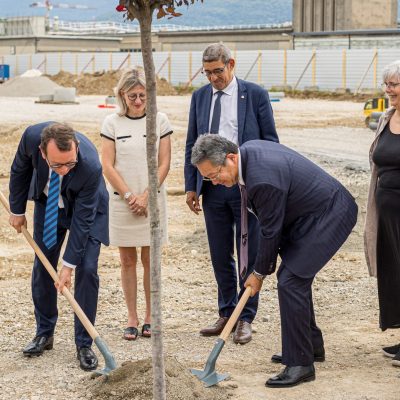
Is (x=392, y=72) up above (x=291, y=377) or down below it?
above

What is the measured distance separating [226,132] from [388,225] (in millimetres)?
1309

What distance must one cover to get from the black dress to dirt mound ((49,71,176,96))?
35.6 metres

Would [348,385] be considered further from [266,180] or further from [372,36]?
[372,36]

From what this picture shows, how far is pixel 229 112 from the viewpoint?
630 cm

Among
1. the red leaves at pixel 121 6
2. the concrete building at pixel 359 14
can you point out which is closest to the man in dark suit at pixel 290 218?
the red leaves at pixel 121 6

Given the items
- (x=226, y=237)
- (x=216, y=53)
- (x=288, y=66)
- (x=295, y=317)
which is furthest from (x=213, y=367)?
(x=288, y=66)

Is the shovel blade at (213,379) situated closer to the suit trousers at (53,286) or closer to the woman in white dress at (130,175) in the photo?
the suit trousers at (53,286)

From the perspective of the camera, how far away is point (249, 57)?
4444 centimetres

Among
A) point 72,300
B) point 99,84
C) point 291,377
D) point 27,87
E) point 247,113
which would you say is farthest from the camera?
point 99,84

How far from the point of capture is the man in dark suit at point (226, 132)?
626 cm

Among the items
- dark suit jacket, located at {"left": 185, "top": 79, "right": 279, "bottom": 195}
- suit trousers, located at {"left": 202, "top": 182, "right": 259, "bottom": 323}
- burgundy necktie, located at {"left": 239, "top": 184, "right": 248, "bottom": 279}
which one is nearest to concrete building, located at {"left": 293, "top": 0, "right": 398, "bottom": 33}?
dark suit jacket, located at {"left": 185, "top": 79, "right": 279, "bottom": 195}

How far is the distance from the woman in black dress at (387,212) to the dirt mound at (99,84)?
35550mm

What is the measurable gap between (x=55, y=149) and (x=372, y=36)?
1734 inches

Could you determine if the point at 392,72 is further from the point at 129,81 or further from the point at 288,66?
the point at 288,66
